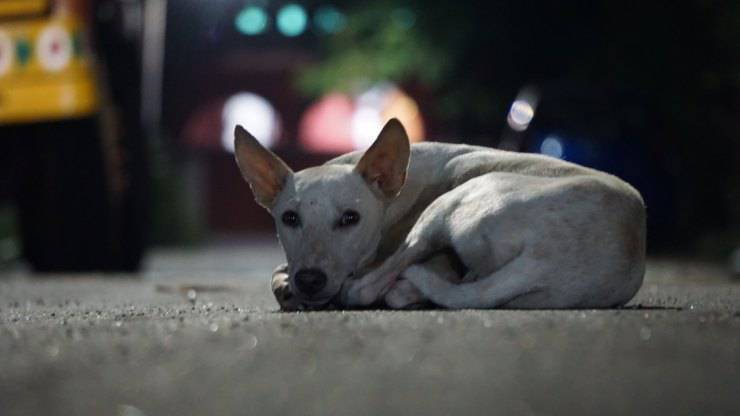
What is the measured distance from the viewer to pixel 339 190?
Result: 269 inches

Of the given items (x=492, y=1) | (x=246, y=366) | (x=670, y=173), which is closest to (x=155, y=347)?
(x=246, y=366)

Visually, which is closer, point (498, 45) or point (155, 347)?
point (155, 347)

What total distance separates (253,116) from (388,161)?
39.5m

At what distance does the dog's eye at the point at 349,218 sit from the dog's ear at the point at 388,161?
244 mm

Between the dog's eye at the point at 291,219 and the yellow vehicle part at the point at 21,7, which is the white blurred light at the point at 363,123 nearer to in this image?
the yellow vehicle part at the point at 21,7

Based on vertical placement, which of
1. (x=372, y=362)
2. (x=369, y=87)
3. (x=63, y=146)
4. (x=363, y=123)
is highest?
(x=372, y=362)

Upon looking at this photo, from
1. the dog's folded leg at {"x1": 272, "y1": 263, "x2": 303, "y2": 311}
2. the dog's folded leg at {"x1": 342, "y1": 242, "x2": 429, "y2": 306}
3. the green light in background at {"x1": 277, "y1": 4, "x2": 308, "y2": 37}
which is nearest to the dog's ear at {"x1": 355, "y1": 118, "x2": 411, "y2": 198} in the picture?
the dog's folded leg at {"x1": 342, "y1": 242, "x2": 429, "y2": 306}

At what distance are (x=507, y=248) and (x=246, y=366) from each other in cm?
193

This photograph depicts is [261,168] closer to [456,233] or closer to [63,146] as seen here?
[456,233]

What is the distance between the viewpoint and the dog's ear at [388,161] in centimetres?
695

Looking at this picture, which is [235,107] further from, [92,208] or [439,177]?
[439,177]

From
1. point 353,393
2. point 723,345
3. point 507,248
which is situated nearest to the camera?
point 353,393

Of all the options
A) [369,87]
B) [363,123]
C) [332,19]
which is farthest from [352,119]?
[369,87]

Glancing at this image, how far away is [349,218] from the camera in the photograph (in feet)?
22.4
